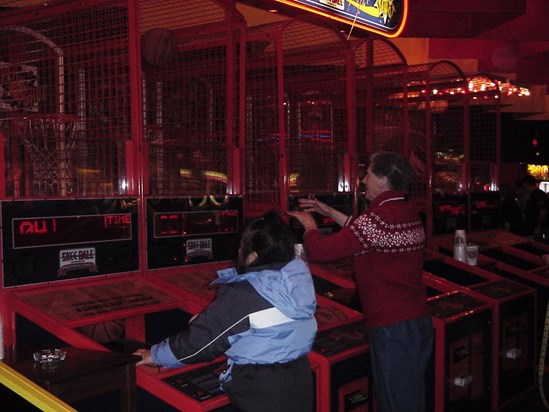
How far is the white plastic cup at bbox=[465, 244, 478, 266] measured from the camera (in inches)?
198

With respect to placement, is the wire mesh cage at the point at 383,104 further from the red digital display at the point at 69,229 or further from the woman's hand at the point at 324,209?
the red digital display at the point at 69,229

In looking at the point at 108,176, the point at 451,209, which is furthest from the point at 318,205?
the point at 451,209

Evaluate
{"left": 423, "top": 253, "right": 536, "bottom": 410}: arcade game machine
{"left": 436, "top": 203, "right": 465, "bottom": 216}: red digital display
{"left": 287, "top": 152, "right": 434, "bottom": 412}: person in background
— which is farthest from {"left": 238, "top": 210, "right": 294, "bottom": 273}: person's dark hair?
{"left": 436, "top": 203, "right": 465, "bottom": 216}: red digital display

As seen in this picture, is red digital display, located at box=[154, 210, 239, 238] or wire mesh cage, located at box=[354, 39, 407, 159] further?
wire mesh cage, located at box=[354, 39, 407, 159]

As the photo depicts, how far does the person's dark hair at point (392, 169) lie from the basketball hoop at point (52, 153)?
58.1 inches

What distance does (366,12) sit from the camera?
4.58m

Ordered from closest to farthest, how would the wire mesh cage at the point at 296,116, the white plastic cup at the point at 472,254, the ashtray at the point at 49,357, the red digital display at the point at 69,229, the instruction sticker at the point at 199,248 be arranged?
the ashtray at the point at 49,357, the red digital display at the point at 69,229, the instruction sticker at the point at 199,248, the wire mesh cage at the point at 296,116, the white plastic cup at the point at 472,254

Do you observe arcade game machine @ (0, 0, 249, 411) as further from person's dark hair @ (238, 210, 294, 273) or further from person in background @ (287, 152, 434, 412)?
person in background @ (287, 152, 434, 412)

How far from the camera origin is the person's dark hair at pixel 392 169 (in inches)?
117

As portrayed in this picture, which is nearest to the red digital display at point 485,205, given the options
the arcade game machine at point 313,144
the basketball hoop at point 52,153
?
the arcade game machine at point 313,144

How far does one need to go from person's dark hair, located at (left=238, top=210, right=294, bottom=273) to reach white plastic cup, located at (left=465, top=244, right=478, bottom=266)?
3.21 meters

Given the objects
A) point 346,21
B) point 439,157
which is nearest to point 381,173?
point 346,21

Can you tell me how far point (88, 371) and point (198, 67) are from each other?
7.22ft

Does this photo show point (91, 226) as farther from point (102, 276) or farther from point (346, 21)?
point (346, 21)
